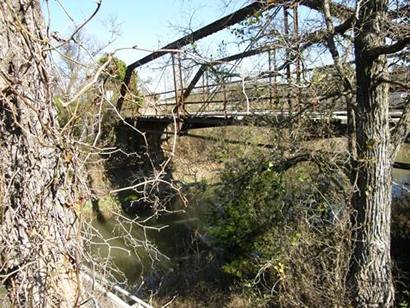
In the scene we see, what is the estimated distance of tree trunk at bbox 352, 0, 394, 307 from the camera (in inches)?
179

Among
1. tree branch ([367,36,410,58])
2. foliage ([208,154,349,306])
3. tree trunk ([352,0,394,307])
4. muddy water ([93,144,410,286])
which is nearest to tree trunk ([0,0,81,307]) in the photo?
tree branch ([367,36,410,58])

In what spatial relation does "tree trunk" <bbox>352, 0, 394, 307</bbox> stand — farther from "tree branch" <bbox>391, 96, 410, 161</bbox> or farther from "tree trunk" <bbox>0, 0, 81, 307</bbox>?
"tree trunk" <bbox>0, 0, 81, 307</bbox>

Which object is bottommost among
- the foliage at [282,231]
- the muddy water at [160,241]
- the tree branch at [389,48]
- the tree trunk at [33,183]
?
the muddy water at [160,241]

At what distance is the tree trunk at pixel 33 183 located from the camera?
1.47 meters

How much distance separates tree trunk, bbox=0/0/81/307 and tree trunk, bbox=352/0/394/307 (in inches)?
155

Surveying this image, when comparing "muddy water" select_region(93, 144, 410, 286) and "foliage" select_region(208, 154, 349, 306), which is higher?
"foliage" select_region(208, 154, 349, 306)

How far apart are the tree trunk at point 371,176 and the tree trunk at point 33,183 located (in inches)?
155

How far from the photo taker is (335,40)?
5000mm

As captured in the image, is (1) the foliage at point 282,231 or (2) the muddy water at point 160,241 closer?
(1) the foliage at point 282,231

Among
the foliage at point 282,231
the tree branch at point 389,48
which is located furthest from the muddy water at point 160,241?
the tree branch at point 389,48

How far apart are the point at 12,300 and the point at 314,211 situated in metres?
4.93

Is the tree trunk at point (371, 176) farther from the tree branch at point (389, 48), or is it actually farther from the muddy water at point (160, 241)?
the muddy water at point (160, 241)

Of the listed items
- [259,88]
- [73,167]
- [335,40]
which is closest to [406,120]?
[335,40]

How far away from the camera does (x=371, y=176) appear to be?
4.66 meters
